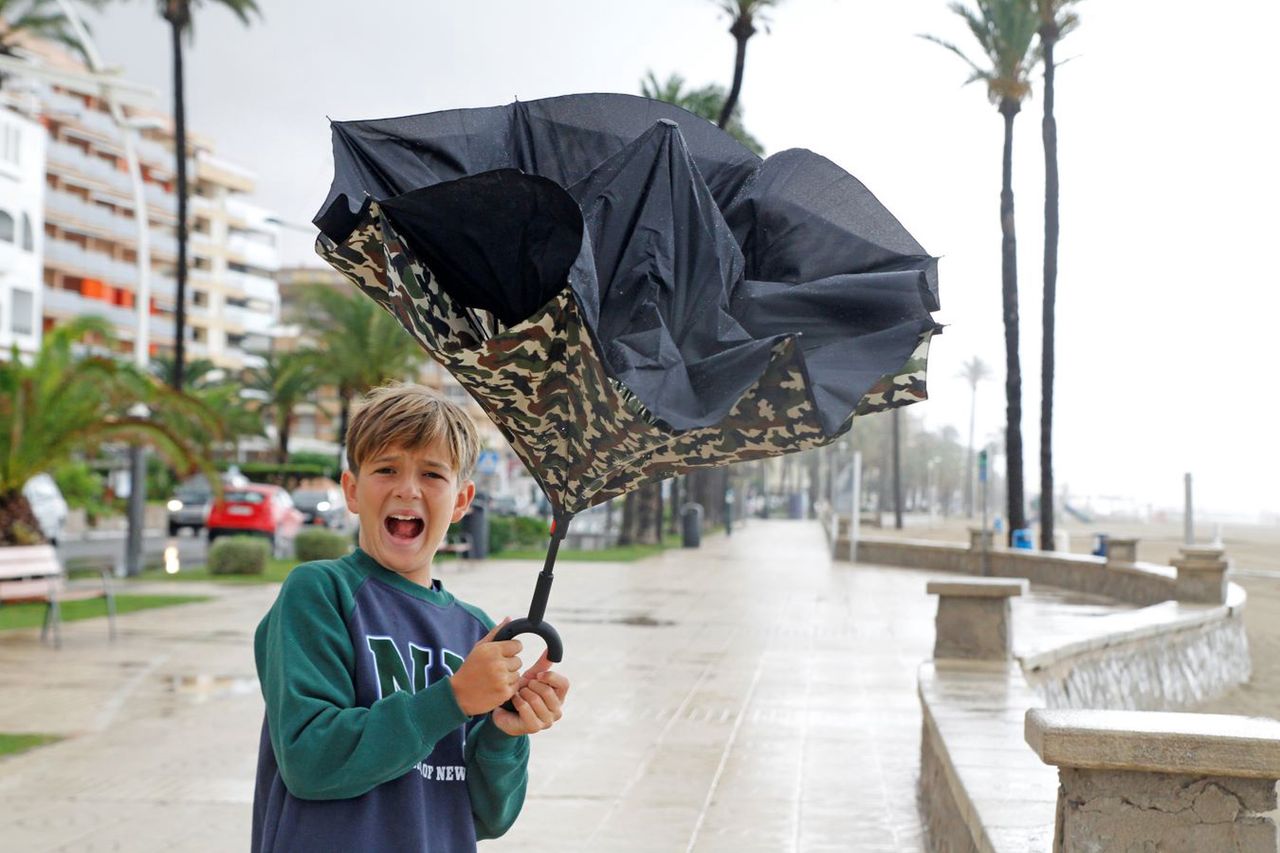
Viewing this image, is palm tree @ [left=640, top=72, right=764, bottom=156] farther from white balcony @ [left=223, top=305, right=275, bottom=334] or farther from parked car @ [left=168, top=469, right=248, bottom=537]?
white balcony @ [left=223, top=305, right=275, bottom=334]

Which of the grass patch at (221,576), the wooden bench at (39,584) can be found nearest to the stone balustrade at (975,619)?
the wooden bench at (39,584)

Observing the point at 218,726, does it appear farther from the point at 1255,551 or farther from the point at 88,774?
the point at 1255,551

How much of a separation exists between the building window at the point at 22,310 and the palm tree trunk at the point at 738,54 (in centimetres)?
2988

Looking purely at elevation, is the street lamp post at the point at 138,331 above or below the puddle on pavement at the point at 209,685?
above

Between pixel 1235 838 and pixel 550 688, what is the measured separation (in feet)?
5.61

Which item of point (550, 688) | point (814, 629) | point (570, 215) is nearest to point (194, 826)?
point (550, 688)

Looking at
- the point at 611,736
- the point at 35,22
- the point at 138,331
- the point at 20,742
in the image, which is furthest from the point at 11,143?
the point at 611,736

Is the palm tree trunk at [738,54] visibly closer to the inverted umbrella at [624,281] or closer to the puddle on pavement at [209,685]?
the puddle on pavement at [209,685]

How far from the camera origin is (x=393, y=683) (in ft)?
7.42

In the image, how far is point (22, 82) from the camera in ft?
200

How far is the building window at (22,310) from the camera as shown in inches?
1925

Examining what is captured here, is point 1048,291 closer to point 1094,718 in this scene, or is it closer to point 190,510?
point 1094,718

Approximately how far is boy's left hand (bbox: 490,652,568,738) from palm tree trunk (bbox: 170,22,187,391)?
2356 cm

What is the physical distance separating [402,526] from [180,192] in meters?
24.7
